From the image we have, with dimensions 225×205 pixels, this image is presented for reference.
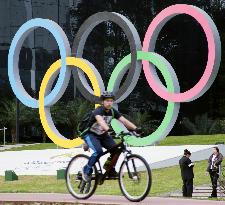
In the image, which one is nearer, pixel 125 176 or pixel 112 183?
pixel 125 176

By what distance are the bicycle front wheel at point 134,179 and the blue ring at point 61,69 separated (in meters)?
18.9

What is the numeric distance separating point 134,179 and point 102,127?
0.99 m

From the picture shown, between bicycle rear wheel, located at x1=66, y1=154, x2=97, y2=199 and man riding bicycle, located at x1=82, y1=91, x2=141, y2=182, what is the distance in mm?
342

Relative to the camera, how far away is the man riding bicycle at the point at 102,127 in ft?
39.5

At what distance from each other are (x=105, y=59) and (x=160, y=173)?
80.8ft

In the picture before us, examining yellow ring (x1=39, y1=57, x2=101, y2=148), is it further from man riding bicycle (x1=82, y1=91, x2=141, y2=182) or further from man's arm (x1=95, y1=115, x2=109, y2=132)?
man's arm (x1=95, y1=115, x2=109, y2=132)

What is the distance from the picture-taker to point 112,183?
24.4m

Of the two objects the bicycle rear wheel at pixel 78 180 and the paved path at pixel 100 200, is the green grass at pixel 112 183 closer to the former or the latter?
the paved path at pixel 100 200

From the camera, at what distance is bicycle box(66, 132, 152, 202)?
1178 cm

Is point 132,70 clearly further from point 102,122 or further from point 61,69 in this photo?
point 102,122

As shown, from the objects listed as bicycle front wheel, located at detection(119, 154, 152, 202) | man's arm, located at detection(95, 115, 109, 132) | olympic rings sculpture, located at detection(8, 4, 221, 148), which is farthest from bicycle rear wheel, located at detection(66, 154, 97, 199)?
olympic rings sculpture, located at detection(8, 4, 221, 148)

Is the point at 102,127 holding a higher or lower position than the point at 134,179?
higher

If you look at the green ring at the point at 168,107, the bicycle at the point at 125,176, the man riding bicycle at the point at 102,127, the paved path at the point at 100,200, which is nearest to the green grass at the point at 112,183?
the green ring at the point at 168,107

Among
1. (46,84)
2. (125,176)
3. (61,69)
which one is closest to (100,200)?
(125,176)
